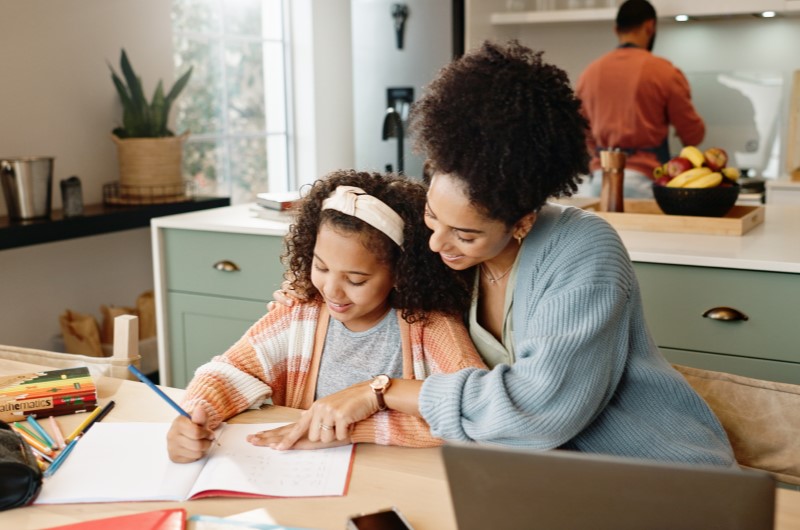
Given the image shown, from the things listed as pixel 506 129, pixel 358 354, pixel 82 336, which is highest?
pixel 506 129

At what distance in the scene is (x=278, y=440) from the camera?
1201 mm

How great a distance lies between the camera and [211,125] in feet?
13.3

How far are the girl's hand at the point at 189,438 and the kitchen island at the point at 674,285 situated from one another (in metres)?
1.20

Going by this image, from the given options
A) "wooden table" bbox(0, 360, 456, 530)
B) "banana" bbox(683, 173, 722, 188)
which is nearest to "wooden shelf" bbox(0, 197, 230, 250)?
"wooden table" bbox(0, 360, 456, 530)

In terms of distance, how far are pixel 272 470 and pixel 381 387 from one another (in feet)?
0.70

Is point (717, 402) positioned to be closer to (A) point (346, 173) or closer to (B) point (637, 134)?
(A) point (346, 173)

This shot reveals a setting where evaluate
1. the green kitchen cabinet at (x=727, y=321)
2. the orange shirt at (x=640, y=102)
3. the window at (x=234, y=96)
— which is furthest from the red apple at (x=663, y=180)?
the window at (x=234, y=96)

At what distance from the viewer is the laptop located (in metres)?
0.68

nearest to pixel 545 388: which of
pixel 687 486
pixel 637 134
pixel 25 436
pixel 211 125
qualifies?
pixel 687 486

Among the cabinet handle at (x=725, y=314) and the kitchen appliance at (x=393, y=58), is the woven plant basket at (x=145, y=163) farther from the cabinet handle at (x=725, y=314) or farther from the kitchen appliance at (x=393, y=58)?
the cabinet handle at (x=725, y=314)

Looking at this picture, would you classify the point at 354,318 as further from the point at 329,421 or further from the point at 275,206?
the point at 275,206

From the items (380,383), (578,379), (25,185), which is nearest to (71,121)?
(25,185)

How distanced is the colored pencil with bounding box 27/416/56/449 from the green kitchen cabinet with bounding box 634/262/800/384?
137 cm

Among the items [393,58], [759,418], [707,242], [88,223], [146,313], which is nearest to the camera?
[759,418]
